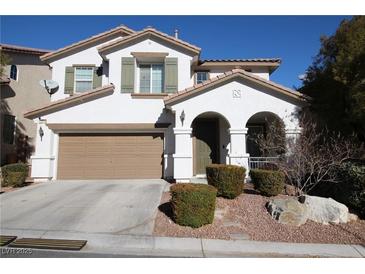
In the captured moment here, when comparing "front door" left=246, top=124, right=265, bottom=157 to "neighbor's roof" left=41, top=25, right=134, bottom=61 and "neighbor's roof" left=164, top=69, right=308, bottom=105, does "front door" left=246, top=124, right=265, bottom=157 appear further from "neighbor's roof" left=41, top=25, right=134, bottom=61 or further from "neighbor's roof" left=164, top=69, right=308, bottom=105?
"neighbor's roof" left=41, top=25, right=134, bottom=61

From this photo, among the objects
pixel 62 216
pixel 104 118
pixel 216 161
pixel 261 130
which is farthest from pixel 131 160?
pixel 261 130

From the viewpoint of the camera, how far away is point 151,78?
14.4m

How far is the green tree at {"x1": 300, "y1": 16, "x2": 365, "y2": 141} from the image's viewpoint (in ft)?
30.8

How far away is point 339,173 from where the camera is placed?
887 centimetres

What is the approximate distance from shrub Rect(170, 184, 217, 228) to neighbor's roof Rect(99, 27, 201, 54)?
8.86 m

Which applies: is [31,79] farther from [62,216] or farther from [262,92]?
[262,92]

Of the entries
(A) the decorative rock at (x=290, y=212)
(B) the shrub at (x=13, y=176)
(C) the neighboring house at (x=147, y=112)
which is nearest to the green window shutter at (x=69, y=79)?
(C) the neighboring house at (x=147, y=112)

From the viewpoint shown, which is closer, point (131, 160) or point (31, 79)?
point (131, 160)

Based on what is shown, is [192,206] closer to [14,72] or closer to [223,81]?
[223,81]

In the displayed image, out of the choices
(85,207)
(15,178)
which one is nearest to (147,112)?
(85,207)

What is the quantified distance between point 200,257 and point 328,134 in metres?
8.43

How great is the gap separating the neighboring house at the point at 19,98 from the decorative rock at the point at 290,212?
1546 centimetres

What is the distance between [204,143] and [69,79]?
799 centimetres

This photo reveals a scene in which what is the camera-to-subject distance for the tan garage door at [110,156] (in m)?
13.4
